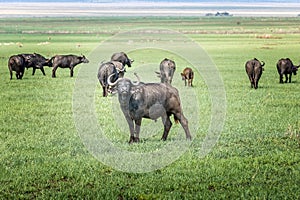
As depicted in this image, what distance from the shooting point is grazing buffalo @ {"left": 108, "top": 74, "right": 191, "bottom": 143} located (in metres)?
13.1

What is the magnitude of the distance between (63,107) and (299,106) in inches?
298

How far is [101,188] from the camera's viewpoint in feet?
35.2

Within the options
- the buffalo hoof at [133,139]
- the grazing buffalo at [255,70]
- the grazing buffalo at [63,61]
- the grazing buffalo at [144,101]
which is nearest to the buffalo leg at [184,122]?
the grazing buffalo at [144,101]

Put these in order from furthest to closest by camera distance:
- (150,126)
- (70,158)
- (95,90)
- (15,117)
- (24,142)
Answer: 1. (95,90)
2. (15,117)
3. (150,126)
4. (24,142)
5. (70,158)

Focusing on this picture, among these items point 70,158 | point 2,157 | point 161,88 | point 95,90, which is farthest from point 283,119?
point 95,90

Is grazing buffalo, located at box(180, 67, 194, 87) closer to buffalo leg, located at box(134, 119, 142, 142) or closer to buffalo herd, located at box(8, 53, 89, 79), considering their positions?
buffalo herd, located at box(8, 53, 89, 79)

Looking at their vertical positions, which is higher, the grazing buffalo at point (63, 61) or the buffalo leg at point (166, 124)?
the grazing buffalo at point (63, 61)

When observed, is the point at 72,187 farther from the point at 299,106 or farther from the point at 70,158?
the point at 299,106

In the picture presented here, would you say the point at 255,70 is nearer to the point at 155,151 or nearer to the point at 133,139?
the point at 133,139

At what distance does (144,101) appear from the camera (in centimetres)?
1328

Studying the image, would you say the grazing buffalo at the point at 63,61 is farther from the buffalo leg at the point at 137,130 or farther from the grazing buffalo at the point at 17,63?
the buffalo leg at the point at 137,130

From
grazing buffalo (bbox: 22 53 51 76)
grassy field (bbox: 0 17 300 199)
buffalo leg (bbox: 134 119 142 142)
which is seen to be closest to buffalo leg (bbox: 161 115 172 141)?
grassy field (bbox: 0 17 300 199)

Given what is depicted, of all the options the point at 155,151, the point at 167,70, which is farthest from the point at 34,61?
the point at 155,151

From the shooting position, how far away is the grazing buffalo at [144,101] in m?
13.1
